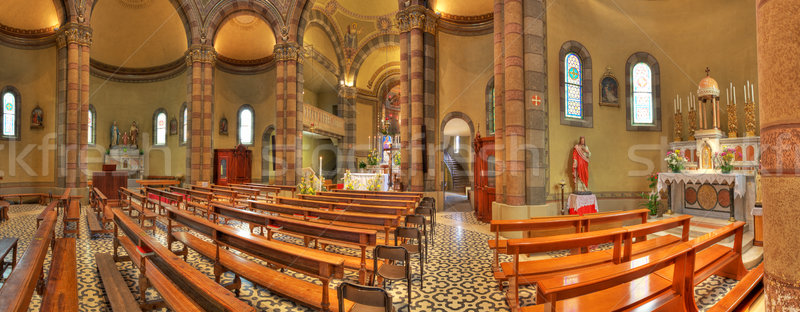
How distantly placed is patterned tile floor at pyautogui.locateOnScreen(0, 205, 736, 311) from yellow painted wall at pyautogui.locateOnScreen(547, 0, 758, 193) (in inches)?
169

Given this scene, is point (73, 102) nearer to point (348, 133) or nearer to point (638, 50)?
point (348, 133)

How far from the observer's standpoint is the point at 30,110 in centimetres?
1416

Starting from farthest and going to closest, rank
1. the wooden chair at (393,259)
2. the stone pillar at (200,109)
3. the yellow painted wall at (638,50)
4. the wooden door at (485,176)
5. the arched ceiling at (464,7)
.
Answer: the stone pillar at (200,109) < the arched ceiling at (464,7) < the wooden door at (485,176) < the yellow painted wall at (638,50) < the wooden chair at (393,259)

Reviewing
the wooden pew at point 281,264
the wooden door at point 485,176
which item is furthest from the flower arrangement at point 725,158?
the wooden pew at point 281,264

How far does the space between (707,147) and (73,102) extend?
68.1 feet

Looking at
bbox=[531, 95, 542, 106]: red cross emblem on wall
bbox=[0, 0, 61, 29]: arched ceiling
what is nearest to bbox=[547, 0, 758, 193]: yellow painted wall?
bbox=[531, 95, 542, 106]: red cross emblem on wall

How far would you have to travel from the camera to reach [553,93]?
8.65 meters

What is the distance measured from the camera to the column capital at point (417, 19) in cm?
1182

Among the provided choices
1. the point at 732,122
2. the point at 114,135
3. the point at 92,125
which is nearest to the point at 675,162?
the point at 732,122

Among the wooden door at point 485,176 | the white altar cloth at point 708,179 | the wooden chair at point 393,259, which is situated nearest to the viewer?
the wooden chair at point 393,259

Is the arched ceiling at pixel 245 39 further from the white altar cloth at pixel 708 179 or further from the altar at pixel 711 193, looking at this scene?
the altar at pixel 711 193

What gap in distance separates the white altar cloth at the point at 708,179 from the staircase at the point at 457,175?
36.9ft

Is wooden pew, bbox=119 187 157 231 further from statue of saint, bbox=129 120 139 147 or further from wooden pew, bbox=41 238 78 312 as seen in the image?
statue of saint, bbox=129 120 139 147

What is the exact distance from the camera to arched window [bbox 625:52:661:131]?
986cm
